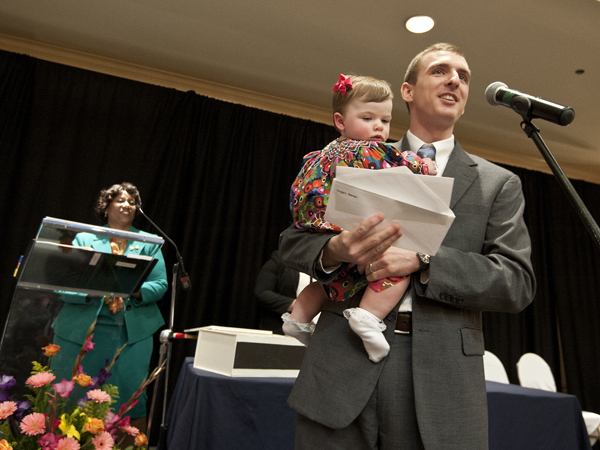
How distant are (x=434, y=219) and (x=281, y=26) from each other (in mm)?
3149

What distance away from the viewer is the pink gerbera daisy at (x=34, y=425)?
3.41ft

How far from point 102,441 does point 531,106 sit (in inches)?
50.6

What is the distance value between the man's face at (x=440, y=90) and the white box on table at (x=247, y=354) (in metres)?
1.03

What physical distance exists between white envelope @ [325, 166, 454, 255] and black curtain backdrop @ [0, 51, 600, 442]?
3398 mm

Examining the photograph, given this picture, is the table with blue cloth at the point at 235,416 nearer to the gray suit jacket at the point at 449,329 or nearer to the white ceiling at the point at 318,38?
the gray suit jacket at the point at 449,329

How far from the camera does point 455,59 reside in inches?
50.1

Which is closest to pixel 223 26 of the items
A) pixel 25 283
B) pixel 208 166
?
pixel 208 166

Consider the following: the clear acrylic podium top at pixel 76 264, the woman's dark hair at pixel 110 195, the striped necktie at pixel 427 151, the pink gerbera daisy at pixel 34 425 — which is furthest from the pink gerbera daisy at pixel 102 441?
the woman's dark hair at pixel 110 195

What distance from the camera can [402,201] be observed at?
0.87m

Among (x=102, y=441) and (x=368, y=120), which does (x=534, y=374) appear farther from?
(x=102, y=441)

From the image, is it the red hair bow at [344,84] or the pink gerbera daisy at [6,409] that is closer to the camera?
the pink gerbera daisy at [6,409]

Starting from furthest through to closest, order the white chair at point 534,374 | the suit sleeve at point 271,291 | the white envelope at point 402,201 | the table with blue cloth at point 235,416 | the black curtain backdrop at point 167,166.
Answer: the black curtain backdrop at point 167,166, the white chair at point 534,374, the suit sleeve at point 271,291, the table with blue cloth at point 235,416, the white envelope at point 402,201

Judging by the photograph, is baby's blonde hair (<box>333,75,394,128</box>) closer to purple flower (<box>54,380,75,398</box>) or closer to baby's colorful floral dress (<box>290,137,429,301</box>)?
baby's colorful floral dress (<box>290,137,429,301</box>)

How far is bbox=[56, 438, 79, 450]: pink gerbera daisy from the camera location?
3.37 ft
